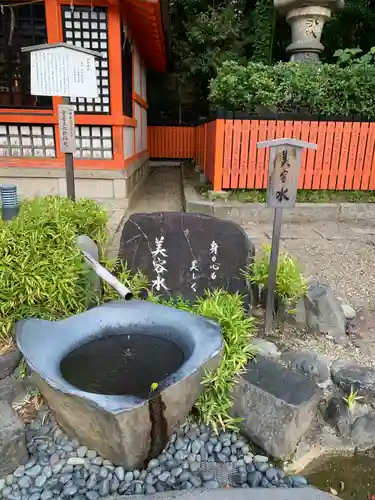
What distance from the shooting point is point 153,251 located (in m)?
3.64

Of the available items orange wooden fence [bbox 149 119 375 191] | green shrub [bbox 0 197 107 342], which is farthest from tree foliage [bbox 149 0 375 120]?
green shrub [bbox 0 197 107 342]

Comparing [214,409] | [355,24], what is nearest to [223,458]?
[214,409]

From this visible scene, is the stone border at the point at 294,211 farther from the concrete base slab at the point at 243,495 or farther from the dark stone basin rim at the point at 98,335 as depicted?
the concrete base slab at the point at 243,495

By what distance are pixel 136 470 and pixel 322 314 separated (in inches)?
80.2

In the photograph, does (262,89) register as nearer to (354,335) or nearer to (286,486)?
(354,335)

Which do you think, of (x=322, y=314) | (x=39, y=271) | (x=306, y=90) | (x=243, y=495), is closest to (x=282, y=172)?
(x=322, y=314)

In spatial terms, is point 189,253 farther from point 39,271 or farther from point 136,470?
point 136,470

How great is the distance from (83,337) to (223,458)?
1227 millimetres

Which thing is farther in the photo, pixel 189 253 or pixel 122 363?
pixel 189 253

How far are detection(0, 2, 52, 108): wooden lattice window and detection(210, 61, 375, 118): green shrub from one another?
3.42m

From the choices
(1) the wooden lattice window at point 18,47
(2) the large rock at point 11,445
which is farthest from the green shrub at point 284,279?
(1) the wooden lattice window at point 18,47

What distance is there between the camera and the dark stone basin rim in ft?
6.99

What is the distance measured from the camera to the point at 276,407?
97.7 inches

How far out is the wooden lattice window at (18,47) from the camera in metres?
6.70
